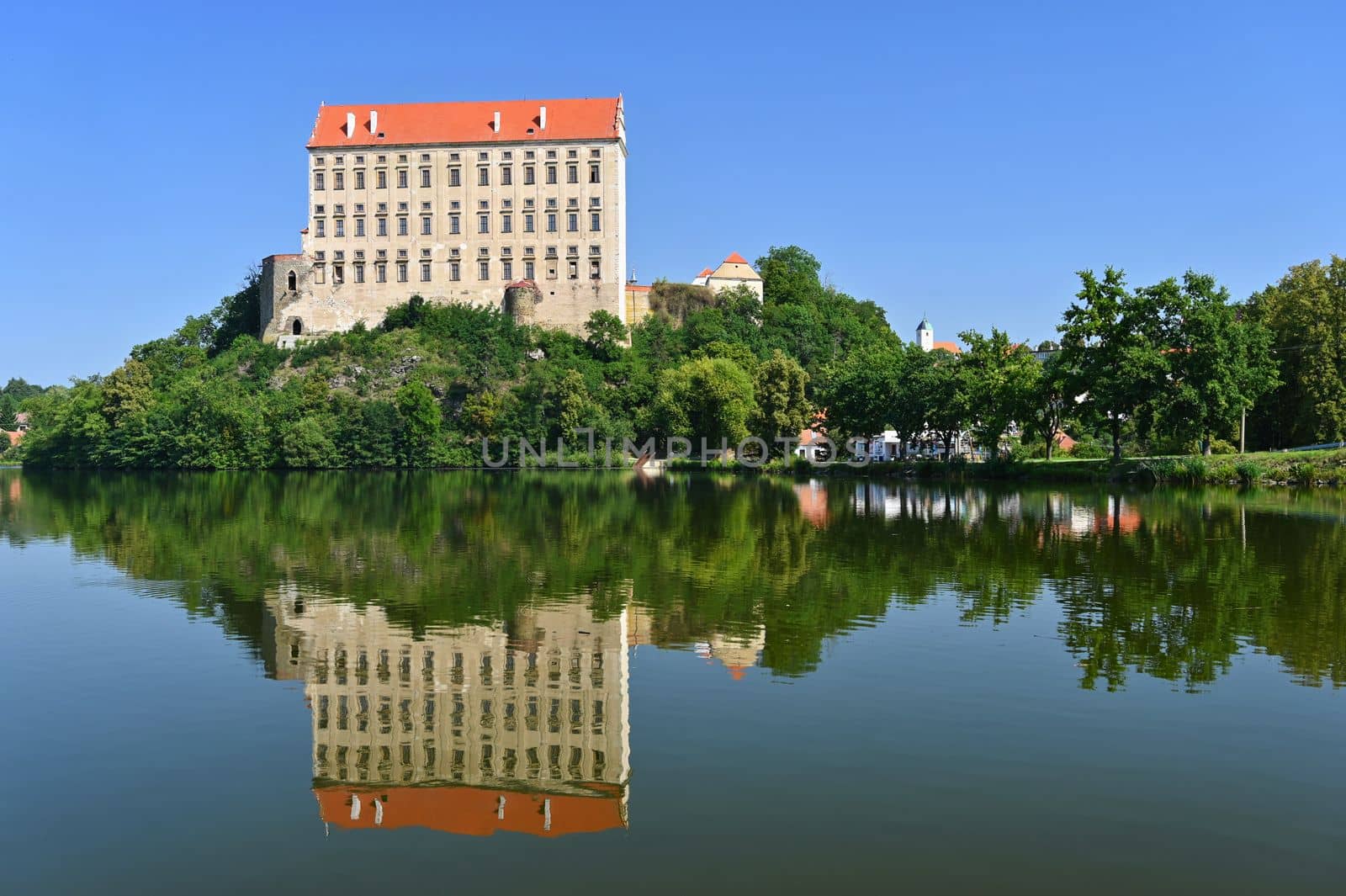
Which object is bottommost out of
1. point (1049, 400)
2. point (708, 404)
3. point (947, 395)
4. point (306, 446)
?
point (306, 446)

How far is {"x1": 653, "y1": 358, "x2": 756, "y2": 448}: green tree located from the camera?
81.4 metres

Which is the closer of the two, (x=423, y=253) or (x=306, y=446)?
(x=306, y=446)

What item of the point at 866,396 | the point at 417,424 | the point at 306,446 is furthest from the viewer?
the point at 417,424

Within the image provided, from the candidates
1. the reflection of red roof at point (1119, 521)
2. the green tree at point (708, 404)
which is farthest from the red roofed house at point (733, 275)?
the reflection of red roof at point (1119, 521)

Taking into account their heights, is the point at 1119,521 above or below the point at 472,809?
above

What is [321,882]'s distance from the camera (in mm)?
8062

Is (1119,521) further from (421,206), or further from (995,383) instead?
(421,206)

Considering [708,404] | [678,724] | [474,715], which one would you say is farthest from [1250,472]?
[474,715]

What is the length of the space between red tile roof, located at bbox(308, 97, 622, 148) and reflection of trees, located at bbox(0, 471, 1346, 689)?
182 feet

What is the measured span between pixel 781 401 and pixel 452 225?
3421 cm

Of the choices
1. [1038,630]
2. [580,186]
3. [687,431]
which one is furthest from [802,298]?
[1038,630]

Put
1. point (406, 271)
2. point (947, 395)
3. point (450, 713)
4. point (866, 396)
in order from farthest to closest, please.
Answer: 1. point (406, 271)
2. point (866, 396)
3. point (947, 395)
4. point (450, 713)

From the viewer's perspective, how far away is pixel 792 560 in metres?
24.7

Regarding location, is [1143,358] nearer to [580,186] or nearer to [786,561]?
[786,561]
